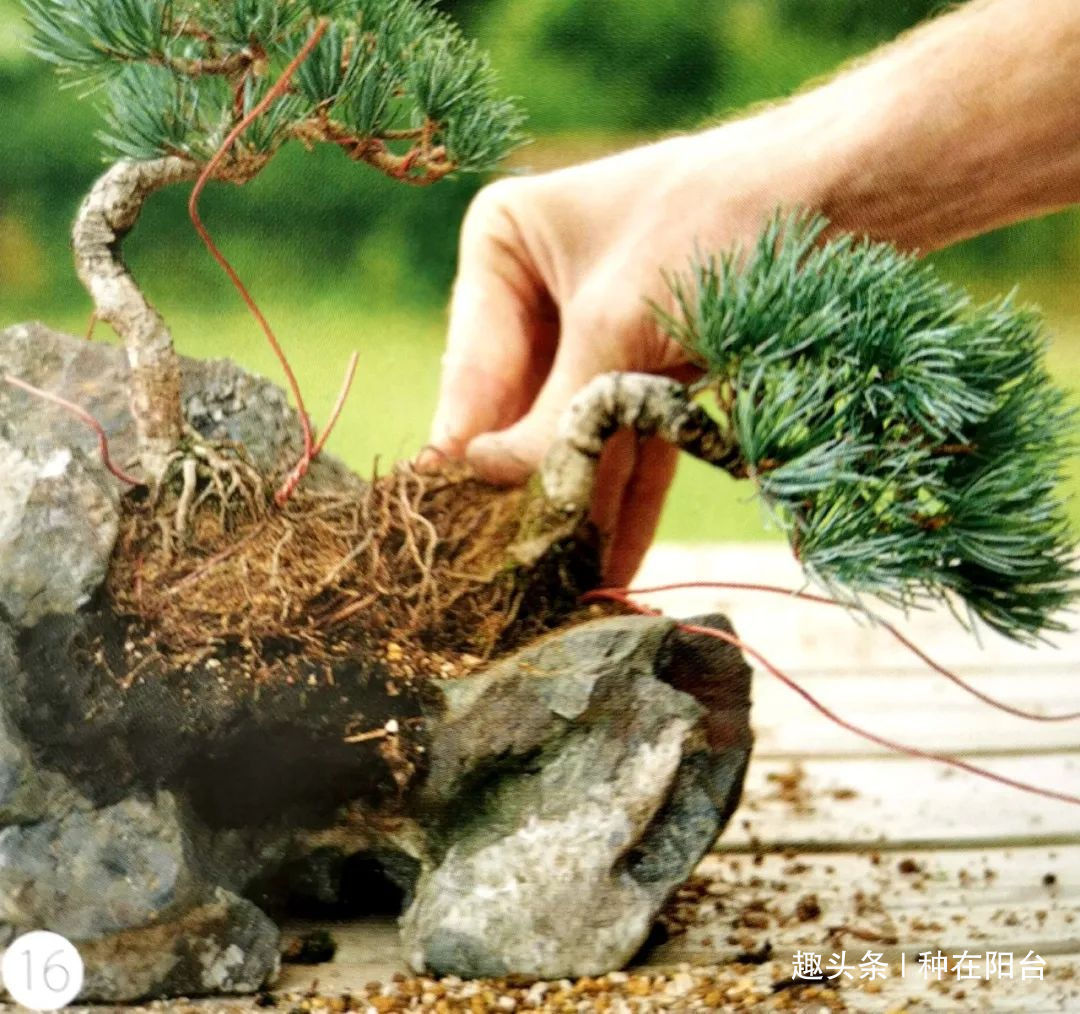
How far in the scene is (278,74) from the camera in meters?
0.80

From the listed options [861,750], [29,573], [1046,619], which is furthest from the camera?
[861,750]

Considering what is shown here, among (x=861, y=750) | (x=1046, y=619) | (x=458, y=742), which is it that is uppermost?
(x=1046, y=619)

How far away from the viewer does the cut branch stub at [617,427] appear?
0.84 metres

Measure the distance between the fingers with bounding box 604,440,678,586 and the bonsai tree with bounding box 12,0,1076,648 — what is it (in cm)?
14

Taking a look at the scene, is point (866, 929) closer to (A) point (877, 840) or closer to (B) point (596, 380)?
(A) point (877, 840)

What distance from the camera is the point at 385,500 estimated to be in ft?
2.82

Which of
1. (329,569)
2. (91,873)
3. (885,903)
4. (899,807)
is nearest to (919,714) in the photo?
(899,807)

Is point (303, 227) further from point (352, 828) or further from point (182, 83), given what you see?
point (352, 828)

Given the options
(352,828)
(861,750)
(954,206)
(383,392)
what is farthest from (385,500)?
(861,750)

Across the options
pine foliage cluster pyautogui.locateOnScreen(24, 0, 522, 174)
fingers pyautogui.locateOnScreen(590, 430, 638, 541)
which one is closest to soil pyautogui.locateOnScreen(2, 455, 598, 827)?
fingers pyautogui.locateOnScreen(590, 430, 638, 541)

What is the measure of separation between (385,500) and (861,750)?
0.58 m

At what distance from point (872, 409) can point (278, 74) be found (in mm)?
396

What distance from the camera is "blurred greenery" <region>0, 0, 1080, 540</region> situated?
83cm

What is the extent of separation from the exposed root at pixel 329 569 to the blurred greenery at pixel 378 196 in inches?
2.7
